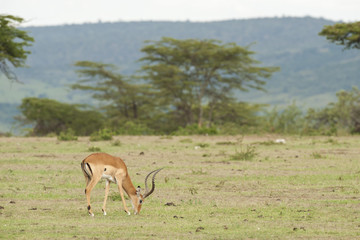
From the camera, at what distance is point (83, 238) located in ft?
25.3

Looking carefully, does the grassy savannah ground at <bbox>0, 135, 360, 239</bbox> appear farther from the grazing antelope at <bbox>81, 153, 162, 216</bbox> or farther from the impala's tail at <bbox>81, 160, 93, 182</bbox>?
the impala's tail at <bbox>81, 160, 93, 182</bbox>

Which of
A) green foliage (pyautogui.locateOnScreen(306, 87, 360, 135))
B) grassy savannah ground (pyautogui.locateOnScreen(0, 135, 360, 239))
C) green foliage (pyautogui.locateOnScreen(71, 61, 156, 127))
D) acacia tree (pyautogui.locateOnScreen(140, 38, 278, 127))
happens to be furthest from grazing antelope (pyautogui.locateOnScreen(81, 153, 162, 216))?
green foliage (pyautogui.locateOnScreen(71, 61, 156, 127))

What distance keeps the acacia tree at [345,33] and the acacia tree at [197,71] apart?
10118mm

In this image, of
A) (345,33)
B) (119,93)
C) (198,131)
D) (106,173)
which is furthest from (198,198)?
(119,93)

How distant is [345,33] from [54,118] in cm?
2583

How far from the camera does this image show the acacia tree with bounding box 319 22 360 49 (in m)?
34.0

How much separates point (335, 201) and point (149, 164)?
763 centimetres

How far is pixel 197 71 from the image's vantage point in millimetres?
47562

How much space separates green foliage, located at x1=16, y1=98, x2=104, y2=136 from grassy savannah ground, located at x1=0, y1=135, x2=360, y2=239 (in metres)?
28.9

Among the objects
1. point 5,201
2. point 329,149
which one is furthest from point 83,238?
point 329,149

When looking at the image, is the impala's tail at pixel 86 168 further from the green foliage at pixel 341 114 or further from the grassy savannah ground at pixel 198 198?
the green foliage at pixel 341 114

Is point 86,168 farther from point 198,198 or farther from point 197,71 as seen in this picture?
point 197,71

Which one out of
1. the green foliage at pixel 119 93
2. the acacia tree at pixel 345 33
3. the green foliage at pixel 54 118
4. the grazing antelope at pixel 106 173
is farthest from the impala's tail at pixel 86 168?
the green foliage at pixel 119 93

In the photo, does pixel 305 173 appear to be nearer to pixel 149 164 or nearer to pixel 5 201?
pixel 149 164
